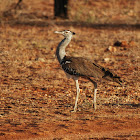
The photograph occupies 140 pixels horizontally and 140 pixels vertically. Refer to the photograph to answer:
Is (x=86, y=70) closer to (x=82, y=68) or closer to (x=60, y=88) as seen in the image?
(x=82, y=68)

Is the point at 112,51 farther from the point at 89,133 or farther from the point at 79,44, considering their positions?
the point at 89,133

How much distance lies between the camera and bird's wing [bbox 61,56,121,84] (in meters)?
6.80

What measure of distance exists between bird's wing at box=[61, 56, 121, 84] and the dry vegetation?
2.15 ft

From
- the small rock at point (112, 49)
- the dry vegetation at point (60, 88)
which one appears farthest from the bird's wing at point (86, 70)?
the small rock at point (112, 49)

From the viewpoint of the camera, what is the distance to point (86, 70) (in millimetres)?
6855

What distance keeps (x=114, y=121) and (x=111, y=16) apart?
1427cm

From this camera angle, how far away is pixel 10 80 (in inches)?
370

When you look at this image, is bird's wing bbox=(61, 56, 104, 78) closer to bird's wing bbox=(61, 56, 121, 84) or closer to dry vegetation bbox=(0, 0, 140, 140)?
bird's wing bbox=(61, 56, 121, 84)

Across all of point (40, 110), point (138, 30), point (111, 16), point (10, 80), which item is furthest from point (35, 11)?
point (40, 110)

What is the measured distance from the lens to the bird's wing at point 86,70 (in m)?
6.80

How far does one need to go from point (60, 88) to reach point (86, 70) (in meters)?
2.06

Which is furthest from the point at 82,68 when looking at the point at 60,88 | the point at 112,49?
the point at 112,49

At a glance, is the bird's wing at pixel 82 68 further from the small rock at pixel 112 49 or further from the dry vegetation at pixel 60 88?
the small rock at pixel 112 49

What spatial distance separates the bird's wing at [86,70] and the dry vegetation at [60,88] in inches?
25.9
